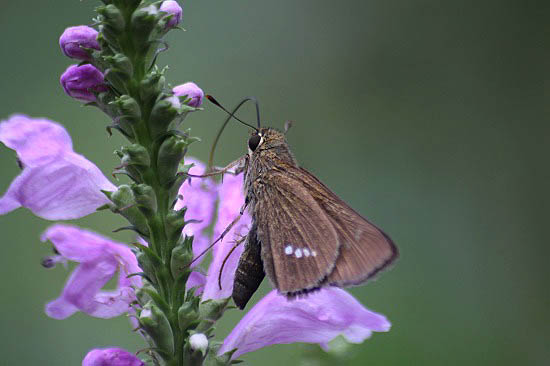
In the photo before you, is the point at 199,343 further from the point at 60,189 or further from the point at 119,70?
the point at 119,70

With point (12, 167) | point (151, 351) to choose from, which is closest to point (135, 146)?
point (151, 351)

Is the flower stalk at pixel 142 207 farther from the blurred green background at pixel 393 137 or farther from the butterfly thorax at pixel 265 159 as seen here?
the blurred green background at pixel 393 137

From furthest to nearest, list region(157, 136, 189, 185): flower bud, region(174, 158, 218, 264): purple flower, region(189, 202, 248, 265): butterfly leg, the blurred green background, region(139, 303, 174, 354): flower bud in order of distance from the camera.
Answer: the blurred green background < region(174, 158, 218, 264): purple flower < region(189, 202, 248, 265): butterfly leg < region(157, 136, 189, 185): flower bud < region(139, 303, 174, 354): flower bud

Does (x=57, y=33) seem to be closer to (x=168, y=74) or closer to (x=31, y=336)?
(x=168, y=74)

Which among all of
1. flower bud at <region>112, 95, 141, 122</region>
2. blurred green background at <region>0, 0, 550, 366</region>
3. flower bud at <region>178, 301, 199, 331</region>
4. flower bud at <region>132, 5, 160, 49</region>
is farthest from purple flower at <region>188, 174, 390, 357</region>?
blurred green background at <region>0, 0, 550, 366</region>

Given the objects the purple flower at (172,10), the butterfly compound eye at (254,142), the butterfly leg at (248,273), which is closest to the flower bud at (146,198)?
the butterfly leg at (248,273)

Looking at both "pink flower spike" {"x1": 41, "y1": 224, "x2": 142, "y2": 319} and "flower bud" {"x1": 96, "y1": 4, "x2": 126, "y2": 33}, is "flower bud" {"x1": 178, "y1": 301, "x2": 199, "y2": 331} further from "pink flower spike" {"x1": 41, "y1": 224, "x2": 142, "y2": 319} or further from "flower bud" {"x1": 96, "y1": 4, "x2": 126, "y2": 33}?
"flower bud" {"x1": 96, "y1": 4, "x2": 126, "y2": 33}

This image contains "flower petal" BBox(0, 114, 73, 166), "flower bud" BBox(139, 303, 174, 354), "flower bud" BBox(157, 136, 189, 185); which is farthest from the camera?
"flower petal" BBox(0, 114, 73, 166)
